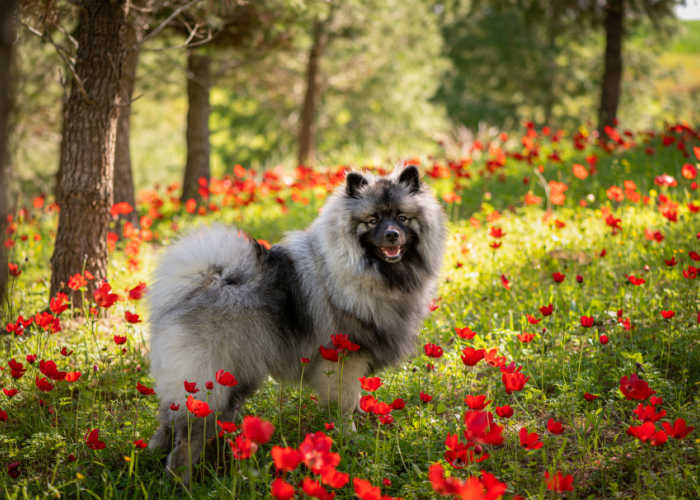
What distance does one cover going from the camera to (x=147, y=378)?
4320 millimetres

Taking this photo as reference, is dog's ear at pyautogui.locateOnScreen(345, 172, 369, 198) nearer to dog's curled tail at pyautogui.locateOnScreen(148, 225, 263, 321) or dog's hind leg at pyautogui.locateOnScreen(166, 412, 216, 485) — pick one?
dog's curled tail at pyautogui.locateOnScreen(148, 225, 263, 321)

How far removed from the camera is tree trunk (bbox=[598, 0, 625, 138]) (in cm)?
1036

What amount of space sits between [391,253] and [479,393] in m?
1.30

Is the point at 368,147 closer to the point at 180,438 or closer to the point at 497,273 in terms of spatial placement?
the point at 497,273

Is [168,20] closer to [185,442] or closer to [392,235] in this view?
[392,235]

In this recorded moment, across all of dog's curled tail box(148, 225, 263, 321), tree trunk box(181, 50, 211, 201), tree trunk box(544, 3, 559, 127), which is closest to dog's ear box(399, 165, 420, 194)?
dog's curled tail box(148, 225, 263, 321)

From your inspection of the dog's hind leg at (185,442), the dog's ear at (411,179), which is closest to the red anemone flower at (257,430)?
the dog's hind leg at (185,442)

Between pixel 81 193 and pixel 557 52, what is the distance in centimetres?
1956

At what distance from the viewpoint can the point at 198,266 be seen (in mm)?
3543

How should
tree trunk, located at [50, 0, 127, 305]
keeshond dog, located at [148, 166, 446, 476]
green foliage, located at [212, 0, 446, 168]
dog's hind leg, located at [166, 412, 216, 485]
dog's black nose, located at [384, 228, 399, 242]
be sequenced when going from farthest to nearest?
green foliage, located at [212, 0, 446, 168] < tree trunk, located at [50, 0, 127, 305] < dog's black nose, located at [384, 228, 399, 242] < keeshond dog, located at [148, 166, 446, 476] < dog's hind leg, located at [166, 412, 216, 485]

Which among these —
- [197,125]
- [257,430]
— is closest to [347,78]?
[197,125]

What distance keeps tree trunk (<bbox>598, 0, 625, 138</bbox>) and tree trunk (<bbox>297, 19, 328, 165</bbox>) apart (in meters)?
6.13

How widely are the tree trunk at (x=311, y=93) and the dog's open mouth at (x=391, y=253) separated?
9939mm

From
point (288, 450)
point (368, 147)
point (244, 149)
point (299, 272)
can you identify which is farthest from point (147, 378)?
point (244, 149)
